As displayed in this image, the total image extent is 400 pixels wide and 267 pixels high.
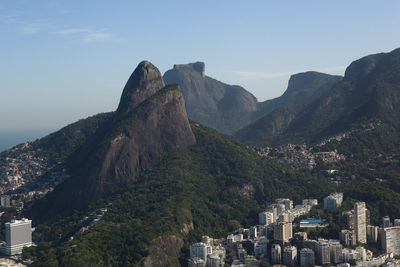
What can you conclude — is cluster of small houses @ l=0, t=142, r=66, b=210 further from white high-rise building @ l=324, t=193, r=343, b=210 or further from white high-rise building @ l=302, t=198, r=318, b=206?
white high-rise building @ l=324, t=193, r=343, b=210

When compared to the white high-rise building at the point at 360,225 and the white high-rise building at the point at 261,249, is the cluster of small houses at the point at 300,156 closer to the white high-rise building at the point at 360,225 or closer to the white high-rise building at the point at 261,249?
the white high-rise building at the point at 360,225

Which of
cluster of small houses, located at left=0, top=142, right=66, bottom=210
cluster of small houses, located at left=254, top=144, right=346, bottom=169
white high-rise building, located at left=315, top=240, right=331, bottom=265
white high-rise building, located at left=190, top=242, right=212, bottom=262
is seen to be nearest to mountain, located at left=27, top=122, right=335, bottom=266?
A: white high-rise building, located at left=190, top=242, right=212, bottom=262

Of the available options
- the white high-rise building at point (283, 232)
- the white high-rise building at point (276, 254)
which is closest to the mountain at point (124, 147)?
the white high-rise building at point (283, 232)

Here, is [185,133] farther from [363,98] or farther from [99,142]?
[363,98]

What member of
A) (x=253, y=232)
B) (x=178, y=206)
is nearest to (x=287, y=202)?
(x=253, y=232)

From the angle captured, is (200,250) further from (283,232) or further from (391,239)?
(391,239)
